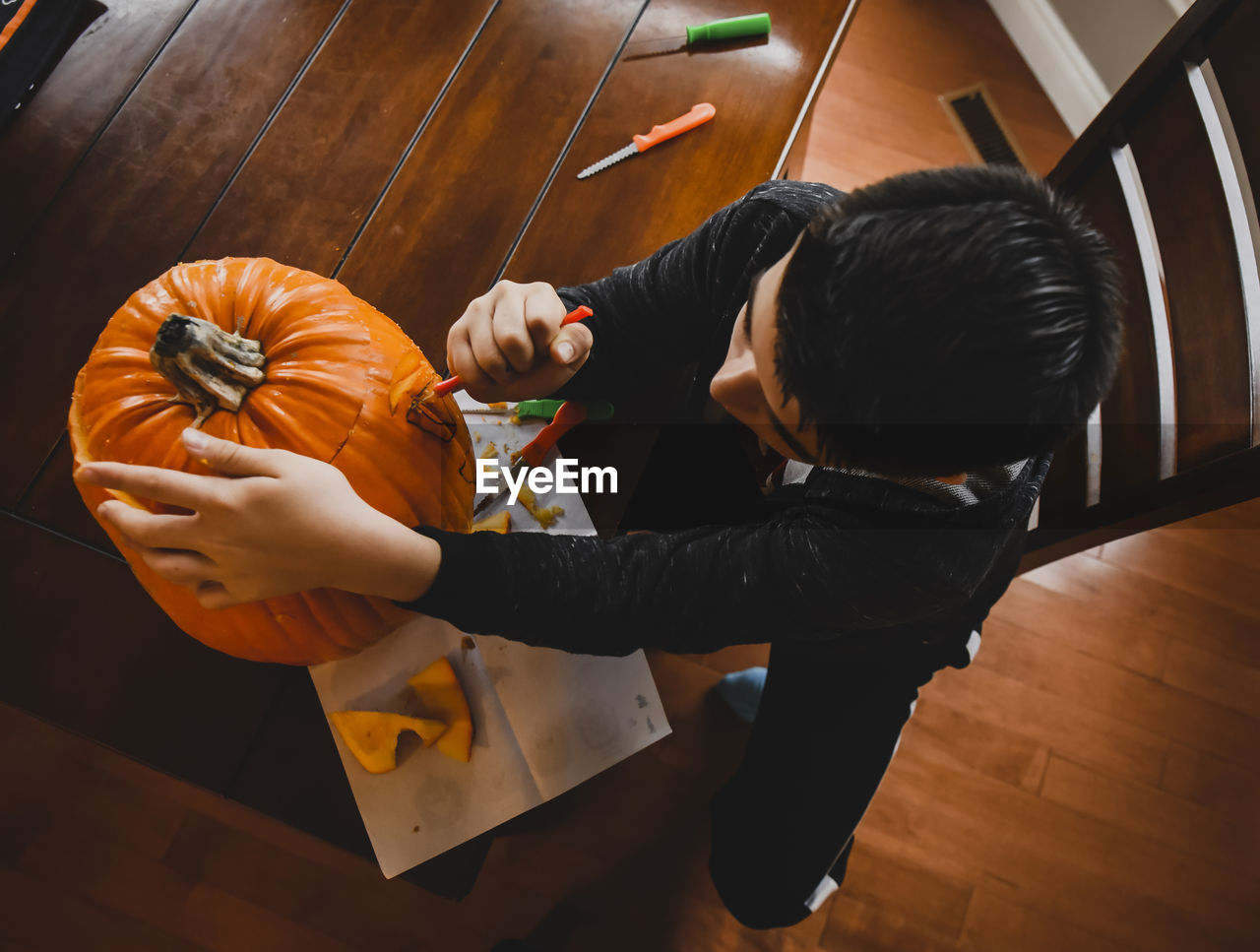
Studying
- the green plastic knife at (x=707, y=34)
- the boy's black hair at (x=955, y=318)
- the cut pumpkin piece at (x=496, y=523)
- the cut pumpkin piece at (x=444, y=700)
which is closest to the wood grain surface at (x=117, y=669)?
the cut pumpkin piece at (x=444, y=700)

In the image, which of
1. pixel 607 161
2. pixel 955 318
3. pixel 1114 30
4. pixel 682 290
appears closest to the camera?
pixel 955 318

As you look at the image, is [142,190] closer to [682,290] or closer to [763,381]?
[682,290]

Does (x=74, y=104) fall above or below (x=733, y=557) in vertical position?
above

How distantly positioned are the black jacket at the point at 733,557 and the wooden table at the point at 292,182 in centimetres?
11

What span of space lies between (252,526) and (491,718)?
33 cm

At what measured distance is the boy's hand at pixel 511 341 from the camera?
660mm

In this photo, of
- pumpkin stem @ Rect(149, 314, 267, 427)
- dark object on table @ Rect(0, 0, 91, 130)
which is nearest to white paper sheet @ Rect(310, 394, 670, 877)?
pumpkin stem @ Rect(149, 314, 267, 427)

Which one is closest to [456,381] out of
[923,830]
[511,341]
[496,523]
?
[511,341]

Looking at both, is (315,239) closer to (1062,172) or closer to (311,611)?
(311,611)

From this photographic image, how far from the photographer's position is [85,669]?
721 millimetres

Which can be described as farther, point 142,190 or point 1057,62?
point 1057,62

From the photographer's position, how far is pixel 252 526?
0.55 metres

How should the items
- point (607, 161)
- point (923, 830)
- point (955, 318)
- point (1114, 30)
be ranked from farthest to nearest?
point (1114, 30) < point (923, 830) < point (607, 161) < point (955, 318)

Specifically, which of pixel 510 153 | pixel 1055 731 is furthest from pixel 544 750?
pixel 1055 731
